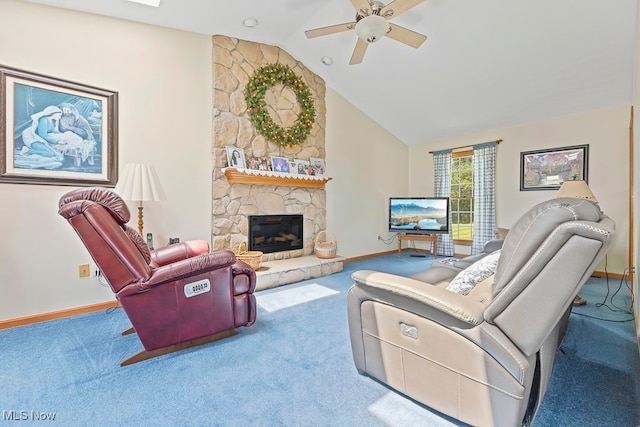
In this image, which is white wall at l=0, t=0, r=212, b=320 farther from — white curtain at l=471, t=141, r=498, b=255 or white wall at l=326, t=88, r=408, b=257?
white curtain at l=471, t=141, r=498, b=255

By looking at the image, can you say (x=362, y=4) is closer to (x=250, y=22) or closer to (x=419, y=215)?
(x=250, y=22)

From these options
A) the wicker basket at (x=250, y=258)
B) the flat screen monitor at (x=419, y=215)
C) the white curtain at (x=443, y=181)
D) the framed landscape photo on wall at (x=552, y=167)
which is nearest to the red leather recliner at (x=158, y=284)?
the wicker basket at (x=250, y=258)

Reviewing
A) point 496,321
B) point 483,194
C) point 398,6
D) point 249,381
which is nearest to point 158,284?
point 249,381

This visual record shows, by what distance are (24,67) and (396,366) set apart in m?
3.66

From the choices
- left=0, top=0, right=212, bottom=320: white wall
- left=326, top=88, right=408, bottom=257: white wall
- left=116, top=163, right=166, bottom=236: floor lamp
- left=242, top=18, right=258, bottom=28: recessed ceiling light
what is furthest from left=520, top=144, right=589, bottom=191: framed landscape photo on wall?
left=116, top=163, right=166, bottom=236: floor lamp

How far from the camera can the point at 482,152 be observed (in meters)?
5.06

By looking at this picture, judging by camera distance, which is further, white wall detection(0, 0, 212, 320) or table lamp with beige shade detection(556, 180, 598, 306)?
table lamp with beige shade detection(556, 180, 598, 306)

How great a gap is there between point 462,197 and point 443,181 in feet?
1.52

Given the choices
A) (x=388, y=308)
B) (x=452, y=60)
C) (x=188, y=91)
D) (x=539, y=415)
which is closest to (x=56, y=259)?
(x=188, y=91)

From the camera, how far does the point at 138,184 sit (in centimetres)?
260

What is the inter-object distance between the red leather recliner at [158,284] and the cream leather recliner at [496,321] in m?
1.09

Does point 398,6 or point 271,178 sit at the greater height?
point 398,6

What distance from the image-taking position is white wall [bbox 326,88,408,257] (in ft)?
15.9

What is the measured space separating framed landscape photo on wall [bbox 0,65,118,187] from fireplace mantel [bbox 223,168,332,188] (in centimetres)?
122
